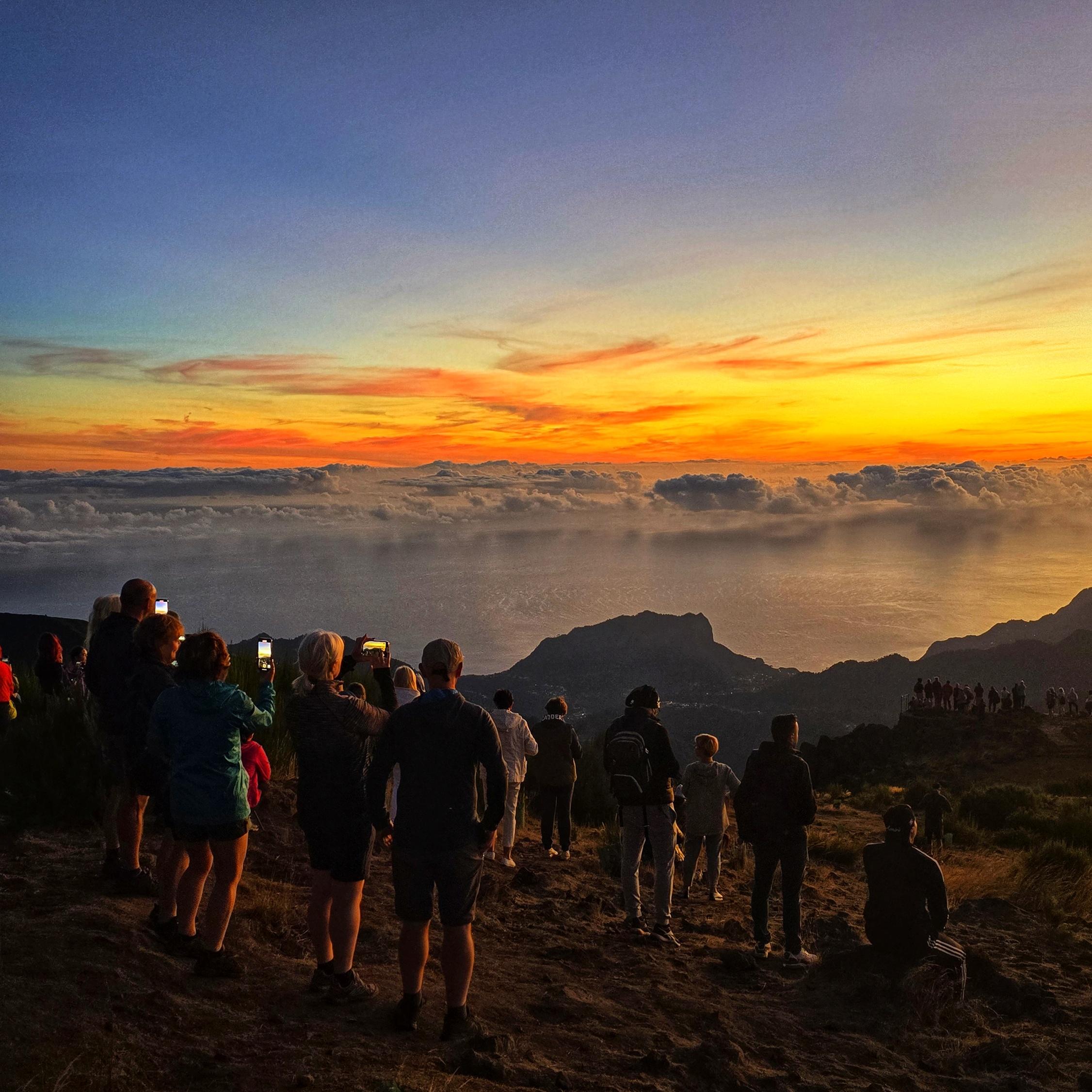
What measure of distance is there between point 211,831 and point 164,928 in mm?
1137

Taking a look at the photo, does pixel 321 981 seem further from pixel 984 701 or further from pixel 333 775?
pixel 984 701

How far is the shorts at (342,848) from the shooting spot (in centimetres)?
484

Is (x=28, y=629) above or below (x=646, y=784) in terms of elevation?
below

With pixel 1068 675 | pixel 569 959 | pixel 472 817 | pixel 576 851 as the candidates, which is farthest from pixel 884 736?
pixel 1068 675

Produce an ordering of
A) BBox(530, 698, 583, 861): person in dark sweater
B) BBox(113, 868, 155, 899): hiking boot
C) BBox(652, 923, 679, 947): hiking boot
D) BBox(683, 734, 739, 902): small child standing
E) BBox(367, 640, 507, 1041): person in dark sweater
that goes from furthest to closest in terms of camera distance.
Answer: BBox(530, 698, 583, 861): person in dark sweater
BBox(683, 734, 739, 902): small child standing
BBox(652, 923, 679, 947): hiking boot
BBox(113, 868, 155, 899): hiking boot
BBox(367, 640, 507, 1041): person in dark sweater

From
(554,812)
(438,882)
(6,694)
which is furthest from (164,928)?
(554,812)

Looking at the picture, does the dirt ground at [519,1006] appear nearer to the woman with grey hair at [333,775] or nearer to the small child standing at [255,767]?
the woman with grey hair at [333,775]

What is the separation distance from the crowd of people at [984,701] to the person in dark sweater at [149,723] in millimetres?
38786

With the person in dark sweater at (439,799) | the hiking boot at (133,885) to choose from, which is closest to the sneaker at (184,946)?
the hiking boot at (133,885)

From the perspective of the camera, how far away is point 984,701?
140ft

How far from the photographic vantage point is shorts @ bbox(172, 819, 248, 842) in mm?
4801

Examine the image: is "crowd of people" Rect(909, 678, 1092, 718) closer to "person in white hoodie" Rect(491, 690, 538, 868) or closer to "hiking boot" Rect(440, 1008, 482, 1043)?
"person in white hoodie" Rect(491, 690, 538, 868)

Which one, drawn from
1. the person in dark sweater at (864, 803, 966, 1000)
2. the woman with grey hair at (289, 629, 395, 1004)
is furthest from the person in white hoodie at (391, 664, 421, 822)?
the person in dark sweater at (864, 803, 966, 1000)

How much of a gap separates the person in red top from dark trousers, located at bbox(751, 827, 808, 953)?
7235 millimetres
